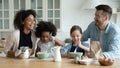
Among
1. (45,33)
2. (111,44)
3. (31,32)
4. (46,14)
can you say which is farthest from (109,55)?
(46,14)

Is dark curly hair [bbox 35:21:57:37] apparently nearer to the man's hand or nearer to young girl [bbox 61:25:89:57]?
young girl [bbox 61:25:89:57]

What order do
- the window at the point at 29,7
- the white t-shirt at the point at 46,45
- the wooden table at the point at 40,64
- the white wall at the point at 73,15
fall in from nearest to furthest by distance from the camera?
1. the wooden table at the point at 40,64
2. the white t-shirt at the point at 46,45
3. the window at the point at 29,7
4. the white wall at the point at 73,15

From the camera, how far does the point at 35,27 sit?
2514 mm

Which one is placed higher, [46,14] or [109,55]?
[46,14]

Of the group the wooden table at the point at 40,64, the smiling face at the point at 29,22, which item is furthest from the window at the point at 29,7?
the wooden table at the point at 40,64

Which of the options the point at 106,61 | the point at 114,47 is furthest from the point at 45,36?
the point at 106,61

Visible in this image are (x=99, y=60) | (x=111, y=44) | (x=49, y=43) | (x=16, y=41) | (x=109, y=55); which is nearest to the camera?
(x=99, y=60)

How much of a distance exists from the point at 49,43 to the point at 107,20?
0.64 metres

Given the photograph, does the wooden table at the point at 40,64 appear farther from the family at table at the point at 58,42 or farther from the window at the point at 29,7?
the window at the point at 29,7

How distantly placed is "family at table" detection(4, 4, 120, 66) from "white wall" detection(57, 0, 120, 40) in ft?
7.21

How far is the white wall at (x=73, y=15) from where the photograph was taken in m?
4.75

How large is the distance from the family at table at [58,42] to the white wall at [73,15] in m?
2.20

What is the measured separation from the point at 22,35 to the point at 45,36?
227 millimetres

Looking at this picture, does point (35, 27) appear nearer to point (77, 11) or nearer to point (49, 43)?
point (49, 43)
